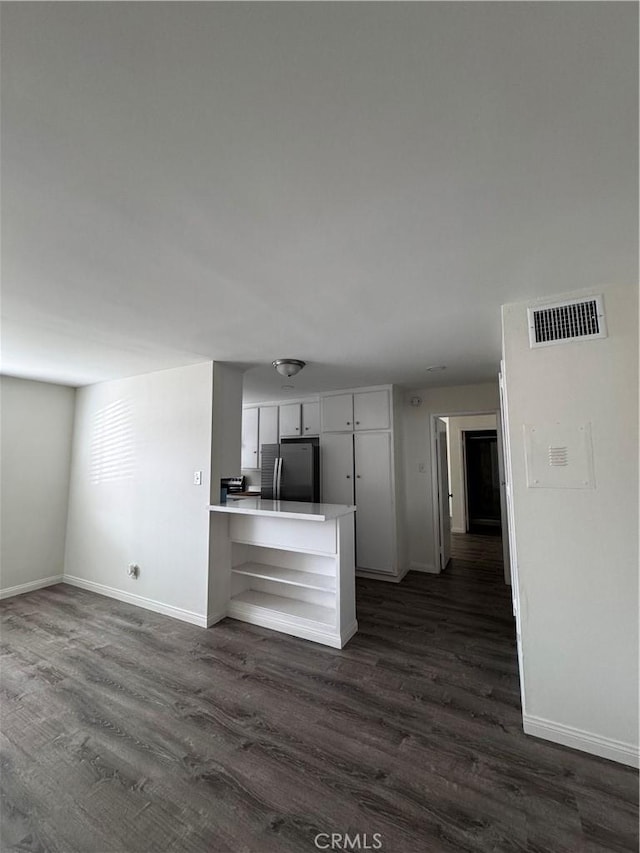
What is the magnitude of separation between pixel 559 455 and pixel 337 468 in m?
2.94

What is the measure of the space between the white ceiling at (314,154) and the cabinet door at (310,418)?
2.92 metres

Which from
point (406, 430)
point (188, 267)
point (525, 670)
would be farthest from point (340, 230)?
point (406, 430)

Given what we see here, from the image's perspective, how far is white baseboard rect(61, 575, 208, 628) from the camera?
3.18 meters

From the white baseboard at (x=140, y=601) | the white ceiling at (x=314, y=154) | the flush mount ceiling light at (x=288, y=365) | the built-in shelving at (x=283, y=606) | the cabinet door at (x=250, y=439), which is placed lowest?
the white baseboard at (x=140, y=601)

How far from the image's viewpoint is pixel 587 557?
1.80m

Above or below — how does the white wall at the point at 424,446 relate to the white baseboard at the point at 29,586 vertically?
above

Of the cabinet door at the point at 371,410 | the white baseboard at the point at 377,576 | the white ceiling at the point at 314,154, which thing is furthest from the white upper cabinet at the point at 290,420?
the white ceiling at the point at 314,154

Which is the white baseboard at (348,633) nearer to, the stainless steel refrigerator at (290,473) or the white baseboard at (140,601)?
the white baseboard at (140,601)

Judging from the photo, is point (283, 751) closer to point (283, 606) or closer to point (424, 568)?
point (283, 606)

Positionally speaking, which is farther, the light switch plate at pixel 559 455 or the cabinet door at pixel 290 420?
the cabinet door at pixel 290 420

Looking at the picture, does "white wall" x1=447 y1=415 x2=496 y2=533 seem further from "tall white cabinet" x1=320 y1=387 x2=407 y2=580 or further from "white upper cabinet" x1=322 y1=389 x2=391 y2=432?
"white upper cabinet" x1=322 y1=389 x2=391 y2=432

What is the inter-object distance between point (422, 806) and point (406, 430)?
375 centimetres

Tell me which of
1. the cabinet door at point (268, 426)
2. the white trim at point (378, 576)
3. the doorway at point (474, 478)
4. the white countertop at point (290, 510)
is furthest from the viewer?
the doorway at point (474, 478)

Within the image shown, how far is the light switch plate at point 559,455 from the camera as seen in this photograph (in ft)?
6.03
